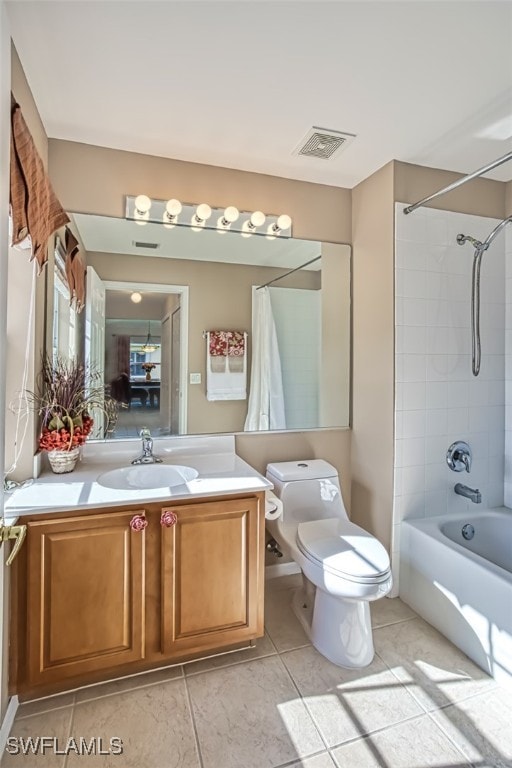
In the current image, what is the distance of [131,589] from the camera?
5.25 ft

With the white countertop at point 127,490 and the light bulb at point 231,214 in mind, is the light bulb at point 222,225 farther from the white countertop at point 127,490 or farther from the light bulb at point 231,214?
A: the white countertop at point 127,490

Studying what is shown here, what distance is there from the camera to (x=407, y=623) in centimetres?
208

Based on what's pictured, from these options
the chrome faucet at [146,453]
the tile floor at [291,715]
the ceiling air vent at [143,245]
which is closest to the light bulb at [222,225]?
the ceiling air vent at [143,245]

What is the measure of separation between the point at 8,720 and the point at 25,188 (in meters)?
1.84

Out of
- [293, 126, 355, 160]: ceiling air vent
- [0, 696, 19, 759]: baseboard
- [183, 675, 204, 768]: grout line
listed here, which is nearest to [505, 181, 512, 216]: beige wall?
[293, 126, 355, 160]: ceiling air vent

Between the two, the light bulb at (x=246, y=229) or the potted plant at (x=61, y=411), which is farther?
the light bulb at (x=246, y=229)

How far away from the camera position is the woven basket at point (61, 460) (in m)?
1.85

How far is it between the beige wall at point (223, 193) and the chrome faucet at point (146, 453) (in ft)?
1.57

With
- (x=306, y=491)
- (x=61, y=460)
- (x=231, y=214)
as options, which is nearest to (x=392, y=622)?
(x=306, y=491)

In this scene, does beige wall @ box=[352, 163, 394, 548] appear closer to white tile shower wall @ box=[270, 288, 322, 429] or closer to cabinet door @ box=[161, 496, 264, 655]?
white tile shower wall @ box=[270, 288, 322, 429]

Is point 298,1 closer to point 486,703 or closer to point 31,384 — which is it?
point 31,384

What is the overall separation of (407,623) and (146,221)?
8.22ft

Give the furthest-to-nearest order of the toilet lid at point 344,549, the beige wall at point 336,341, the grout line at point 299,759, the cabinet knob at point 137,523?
the beige wall at point 336,341 → the toilet lid at point 344,549 → the cabinet knob at point 137,523 → the grout line at point 299,759

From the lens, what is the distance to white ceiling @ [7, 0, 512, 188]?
134 centimetres
